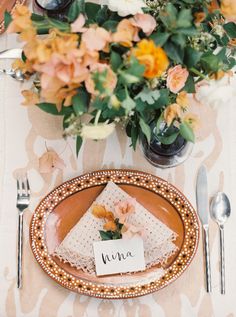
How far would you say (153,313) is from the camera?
41.8 inches

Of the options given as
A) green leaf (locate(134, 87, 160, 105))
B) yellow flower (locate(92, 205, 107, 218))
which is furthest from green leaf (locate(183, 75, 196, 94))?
yellow flower (locate(92, 205, 107, 218))

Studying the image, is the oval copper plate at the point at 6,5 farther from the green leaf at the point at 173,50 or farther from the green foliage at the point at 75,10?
the green leaf at the point at 173,50

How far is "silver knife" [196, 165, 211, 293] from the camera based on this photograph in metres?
1.06

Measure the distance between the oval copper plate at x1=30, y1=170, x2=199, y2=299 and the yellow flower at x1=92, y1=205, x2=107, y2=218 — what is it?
0.04 m

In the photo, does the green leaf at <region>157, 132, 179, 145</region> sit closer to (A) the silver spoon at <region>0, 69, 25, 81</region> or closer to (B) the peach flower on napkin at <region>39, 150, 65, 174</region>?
(B) the peach flower on napkin at <region>39, 150, 65, 174</region>

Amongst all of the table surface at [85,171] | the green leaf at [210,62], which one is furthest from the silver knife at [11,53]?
the green leaf at [210,62]

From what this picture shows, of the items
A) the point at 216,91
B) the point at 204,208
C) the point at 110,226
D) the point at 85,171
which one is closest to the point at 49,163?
the point at 85,171

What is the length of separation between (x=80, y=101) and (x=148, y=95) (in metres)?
0.10

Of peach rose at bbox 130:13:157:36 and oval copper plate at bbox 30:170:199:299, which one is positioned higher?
peach rose at bbox 130:13:157:36

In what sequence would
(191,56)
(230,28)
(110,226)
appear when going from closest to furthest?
(191,56), (230,28), (110,226)

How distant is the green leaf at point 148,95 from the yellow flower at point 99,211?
13.0 inches

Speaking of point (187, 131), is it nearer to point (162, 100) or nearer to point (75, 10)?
point (162, 100)

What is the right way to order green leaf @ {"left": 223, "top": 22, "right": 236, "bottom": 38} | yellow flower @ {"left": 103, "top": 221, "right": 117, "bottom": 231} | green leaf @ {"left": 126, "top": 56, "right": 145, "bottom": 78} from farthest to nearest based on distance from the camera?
yellow flower @ {"left": 103, "top": 221, "right": 117, "bottom": 231}
green leaf @ {"left": 223, "top": 22, "right": 236, "bottom": 38}
green leaf @ {"left": 126, "top": 56, "right": 145, "bottom": 78}

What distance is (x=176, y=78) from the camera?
82 cm
